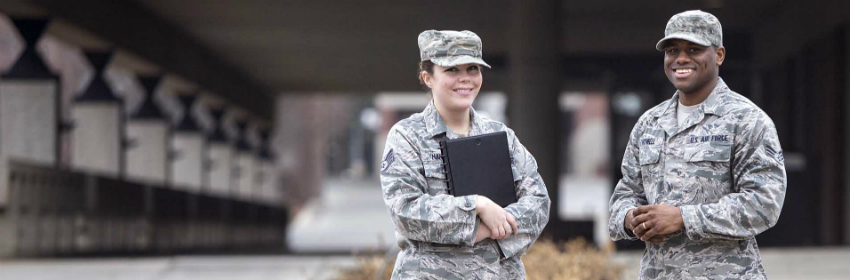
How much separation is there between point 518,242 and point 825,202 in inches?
560

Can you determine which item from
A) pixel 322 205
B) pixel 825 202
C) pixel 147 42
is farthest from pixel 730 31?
pixel 322 205

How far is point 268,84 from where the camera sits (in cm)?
3012

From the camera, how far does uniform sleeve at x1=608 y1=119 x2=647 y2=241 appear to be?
3.46m

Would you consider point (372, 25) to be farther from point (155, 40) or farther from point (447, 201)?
point (447, 201)

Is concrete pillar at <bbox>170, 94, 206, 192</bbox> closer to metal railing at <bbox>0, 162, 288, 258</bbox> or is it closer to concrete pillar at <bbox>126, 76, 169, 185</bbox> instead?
metal railing at <bbox>0, 162, 288, 258</bbox>

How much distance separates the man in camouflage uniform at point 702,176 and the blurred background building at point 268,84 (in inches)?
385

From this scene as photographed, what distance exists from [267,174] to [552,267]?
98.6 ft

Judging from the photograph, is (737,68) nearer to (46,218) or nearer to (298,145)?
(46,218)

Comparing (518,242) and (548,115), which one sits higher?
(548,115)

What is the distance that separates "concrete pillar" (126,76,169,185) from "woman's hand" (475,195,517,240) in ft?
59.2

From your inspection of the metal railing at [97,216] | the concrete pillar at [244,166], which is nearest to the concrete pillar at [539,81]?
the metal railing at [97,216]

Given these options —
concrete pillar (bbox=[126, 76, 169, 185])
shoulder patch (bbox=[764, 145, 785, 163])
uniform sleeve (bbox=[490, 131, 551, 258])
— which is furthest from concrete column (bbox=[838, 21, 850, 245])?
uniform sleeve (bbox=[490, 131, 551, 258])

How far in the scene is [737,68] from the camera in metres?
18.3

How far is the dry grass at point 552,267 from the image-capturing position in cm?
731
